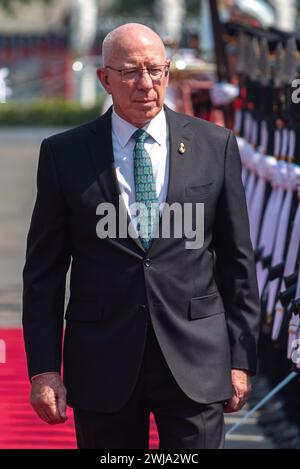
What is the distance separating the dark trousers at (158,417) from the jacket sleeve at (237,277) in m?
0.17

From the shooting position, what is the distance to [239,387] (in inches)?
164

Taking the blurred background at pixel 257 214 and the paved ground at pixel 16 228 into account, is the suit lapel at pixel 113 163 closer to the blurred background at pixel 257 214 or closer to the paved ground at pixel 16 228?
the blurred background at pixel 257 214

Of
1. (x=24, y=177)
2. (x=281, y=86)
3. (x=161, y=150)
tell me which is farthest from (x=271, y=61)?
(x=24, y=177)

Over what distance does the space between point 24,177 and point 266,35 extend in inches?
574

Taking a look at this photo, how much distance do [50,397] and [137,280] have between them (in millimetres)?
384

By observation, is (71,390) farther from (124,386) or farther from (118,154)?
(118,154)

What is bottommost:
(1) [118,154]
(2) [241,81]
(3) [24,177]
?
(3) [24,177]

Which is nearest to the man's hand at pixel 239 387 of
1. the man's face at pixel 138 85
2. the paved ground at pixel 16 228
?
the man's face at pixel 138 85

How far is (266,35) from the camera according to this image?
8.45m

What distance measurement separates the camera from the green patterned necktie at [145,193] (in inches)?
162

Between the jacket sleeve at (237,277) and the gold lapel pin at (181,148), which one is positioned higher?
the gold lapel pin at (181,148)

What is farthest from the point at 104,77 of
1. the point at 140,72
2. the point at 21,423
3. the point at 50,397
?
the point at 21,423

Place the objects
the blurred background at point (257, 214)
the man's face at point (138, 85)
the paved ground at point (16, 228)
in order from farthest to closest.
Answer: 1. the paved ground at point (16, 228)
2. the blurred background at point (257, 214)
3. the man's face at point (138, 85)

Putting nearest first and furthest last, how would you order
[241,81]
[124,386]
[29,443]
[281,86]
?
[124,386]
[29,443]
[281,86]
[241,81]
